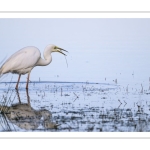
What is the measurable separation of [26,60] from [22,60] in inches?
2.3

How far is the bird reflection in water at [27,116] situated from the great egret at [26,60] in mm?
549

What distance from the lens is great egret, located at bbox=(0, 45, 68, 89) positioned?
6492 mm

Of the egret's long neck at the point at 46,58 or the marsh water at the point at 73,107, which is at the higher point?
the egret's long neck at the point at 46,58

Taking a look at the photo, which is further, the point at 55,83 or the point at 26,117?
the point at 55,83

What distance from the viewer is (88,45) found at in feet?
21.3

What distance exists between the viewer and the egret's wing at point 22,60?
21.3 ft

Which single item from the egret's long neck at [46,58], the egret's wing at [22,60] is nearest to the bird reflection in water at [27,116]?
the egret's wing at [22,60]

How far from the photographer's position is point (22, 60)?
21.7ft

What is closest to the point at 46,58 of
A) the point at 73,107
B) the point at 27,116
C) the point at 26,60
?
the point at 26,60

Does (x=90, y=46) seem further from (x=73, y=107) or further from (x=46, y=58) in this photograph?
(x=73, y=107)

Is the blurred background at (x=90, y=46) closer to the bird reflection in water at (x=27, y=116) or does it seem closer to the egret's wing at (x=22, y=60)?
the egret's wing at (x=22, y=60)
